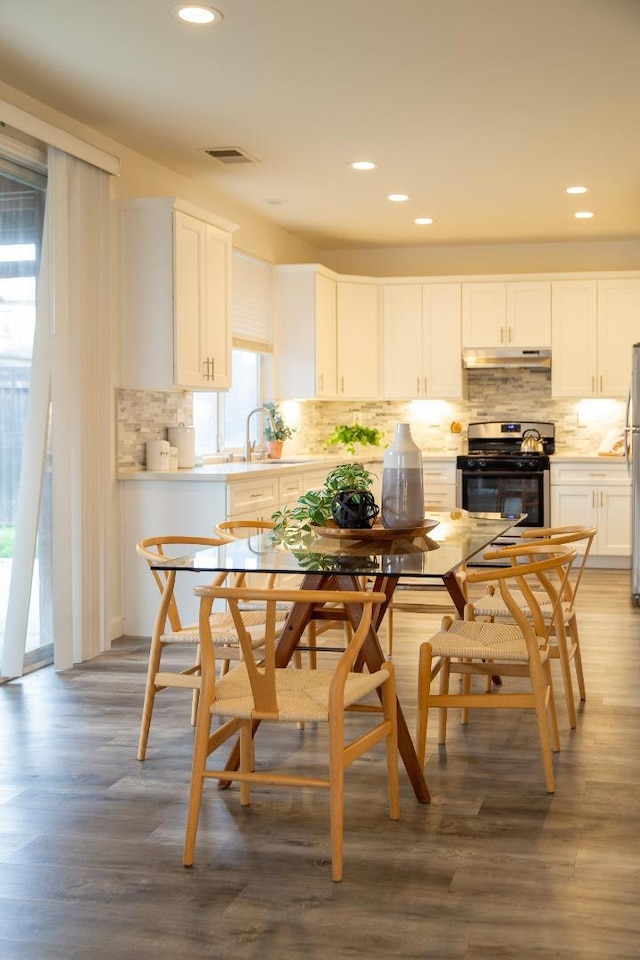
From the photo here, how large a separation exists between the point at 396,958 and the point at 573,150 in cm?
473

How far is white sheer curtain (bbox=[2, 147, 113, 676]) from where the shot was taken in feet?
16.1

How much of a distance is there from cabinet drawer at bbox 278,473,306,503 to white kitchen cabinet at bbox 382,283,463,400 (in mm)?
2309

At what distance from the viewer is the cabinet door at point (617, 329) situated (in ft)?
27.9

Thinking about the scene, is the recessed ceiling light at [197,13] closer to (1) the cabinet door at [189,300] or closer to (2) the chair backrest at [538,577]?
(1) the cabinet door at [189,300]

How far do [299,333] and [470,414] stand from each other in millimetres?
1824

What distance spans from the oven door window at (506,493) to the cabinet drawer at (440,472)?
0.36ft

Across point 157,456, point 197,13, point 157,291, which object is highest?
point 197,13

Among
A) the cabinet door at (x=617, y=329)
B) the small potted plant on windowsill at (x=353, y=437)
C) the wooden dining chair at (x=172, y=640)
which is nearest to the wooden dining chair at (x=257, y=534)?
the wooden dining chair at (x=172, y=640)

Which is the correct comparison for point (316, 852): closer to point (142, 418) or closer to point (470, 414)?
point (142, 418)

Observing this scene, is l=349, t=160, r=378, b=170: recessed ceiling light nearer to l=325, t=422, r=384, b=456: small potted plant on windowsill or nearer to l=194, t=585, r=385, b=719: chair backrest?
l=325, t=422, r=384, b=456: small potted plant on windowsill

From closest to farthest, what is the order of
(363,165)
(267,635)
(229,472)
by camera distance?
(267,635), (229,472), (363,165)

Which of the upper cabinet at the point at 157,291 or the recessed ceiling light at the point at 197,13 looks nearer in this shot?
the recessed ceiling light at the point at 197,13

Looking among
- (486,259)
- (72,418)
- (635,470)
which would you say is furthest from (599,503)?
(72,418)

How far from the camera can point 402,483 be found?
360cm
